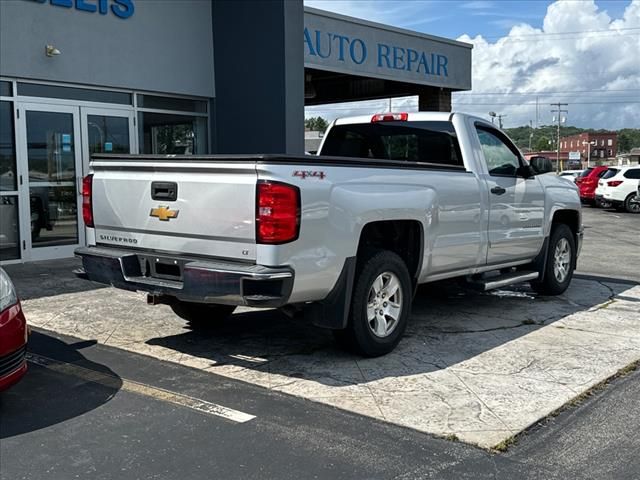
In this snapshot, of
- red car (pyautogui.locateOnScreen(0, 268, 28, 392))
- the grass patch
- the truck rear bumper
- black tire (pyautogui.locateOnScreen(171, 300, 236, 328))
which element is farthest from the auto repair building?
the grass patch

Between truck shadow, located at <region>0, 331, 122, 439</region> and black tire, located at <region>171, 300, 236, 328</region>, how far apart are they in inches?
39.5

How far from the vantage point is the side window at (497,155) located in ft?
23.8

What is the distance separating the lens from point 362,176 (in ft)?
17.7

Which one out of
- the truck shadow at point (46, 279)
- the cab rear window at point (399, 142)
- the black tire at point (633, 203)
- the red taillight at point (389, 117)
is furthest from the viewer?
the black tire at point (633, 203)

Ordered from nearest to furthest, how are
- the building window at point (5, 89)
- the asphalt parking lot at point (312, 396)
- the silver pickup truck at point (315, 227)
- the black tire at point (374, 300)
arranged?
the asphalt parking lot at point (312, 396) → the silver pickup truck at point (315, 227) → the black tire at point (374, 300) → the building window at point (5, 89)

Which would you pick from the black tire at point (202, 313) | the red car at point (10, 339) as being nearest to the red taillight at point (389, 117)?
the black tire at point (202, 313)

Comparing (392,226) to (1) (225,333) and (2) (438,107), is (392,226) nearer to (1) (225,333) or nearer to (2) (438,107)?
(1) (225,333)

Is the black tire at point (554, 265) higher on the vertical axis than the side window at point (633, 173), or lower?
lower

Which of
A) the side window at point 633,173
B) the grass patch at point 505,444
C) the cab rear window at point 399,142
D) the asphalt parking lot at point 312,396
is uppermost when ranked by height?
the cab rear window at point 399,142

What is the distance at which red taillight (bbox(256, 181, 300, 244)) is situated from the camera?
4.74 meters

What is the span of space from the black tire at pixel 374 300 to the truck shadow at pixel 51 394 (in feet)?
5.89

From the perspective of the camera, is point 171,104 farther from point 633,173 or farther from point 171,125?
point 633,173

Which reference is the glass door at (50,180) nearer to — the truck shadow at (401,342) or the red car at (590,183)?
the truck shadow at (401,342)

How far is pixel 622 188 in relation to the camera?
79.8ft
